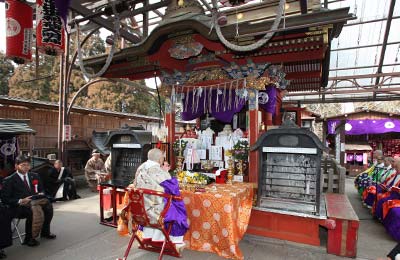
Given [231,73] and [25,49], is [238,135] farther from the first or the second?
[25,49]

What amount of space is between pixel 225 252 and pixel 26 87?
78.0 ft

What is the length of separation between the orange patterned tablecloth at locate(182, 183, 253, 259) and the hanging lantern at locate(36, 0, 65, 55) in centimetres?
562

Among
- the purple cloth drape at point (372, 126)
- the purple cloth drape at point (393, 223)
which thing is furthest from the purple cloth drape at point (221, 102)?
the purple cloth drape at point (372, 126)

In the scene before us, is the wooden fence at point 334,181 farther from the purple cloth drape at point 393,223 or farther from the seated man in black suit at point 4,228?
the seated man in black suit at point 4,228

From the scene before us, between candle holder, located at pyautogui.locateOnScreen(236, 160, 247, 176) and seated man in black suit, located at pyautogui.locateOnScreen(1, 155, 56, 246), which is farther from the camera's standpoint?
candle holder, located at pyautogui.locateOnScreen(236, 160, 247, 176)

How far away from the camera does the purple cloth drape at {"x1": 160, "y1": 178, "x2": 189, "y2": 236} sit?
399 cm

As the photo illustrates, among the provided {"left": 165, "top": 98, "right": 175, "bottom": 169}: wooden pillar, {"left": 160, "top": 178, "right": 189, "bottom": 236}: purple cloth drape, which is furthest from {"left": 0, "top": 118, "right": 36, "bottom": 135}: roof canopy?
{"left": 160, "top": 178, "right": 189, "bottom": 236}: purple cloth drape

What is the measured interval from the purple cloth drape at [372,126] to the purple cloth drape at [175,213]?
16.5 metres

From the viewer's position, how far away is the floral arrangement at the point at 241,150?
6.49 m

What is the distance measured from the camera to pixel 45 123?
12.3 metres

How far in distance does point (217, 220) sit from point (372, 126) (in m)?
16.2

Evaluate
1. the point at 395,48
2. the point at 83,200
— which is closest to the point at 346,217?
the point at 83,200

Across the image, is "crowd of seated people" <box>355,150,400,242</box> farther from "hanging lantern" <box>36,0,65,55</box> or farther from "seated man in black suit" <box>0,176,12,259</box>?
"hanging lantern" <box>36,0,65,55</box>

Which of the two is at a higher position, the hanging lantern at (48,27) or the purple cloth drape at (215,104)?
the hanging lantern at (48,27)
